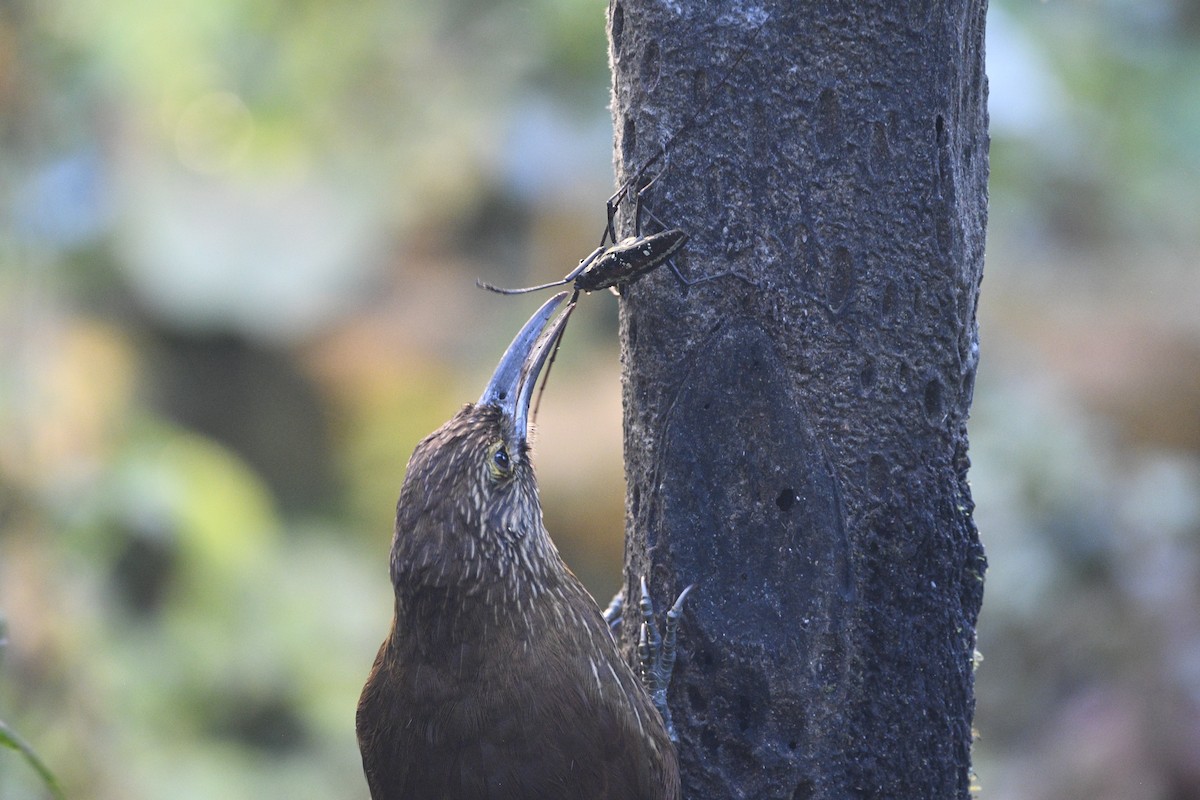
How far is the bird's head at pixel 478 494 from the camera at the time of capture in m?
2.39

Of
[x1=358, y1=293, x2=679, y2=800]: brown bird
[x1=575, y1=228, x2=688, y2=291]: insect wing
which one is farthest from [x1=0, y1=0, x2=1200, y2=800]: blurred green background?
[x1=575, y1=228, x2=688, y2=291]: insect wing

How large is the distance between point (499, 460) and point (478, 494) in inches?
3.0

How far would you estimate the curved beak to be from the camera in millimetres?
2443

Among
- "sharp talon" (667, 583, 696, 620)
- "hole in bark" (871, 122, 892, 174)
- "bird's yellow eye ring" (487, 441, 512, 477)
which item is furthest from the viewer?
"bird's yellow eye ring" (487, 441, 512, 477)

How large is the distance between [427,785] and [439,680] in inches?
7.3

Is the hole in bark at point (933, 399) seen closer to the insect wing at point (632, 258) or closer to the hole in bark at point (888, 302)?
the hole in bark at point (888, 302)

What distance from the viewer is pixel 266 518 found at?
7.52 meters

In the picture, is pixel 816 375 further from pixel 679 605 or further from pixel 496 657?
pixel 496 657

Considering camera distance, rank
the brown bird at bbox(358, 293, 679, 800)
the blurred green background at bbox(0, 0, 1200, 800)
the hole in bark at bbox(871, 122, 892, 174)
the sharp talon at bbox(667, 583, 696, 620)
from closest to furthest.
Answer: the hole in bark at bbox(871, 122, 892, 174) → the sharp talon at bbox(667, 583, 696, 620) → the brown bird at bbox(358, 293, 679, 800) → the blurred green background at bbox(0, 0, 1200, 800)

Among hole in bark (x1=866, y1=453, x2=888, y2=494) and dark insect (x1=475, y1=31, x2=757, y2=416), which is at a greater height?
dark insect (x1=475, y1=31, x2=757, y2=416)

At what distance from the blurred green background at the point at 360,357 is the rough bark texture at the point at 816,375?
140 inches

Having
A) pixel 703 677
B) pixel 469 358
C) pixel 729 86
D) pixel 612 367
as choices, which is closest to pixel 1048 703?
pixel 612 367

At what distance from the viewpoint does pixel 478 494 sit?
241 cm

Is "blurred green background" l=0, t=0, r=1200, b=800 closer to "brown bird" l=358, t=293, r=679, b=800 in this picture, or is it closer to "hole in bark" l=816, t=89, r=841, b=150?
"brown bird" l=358, t=293, r=679, b=800
